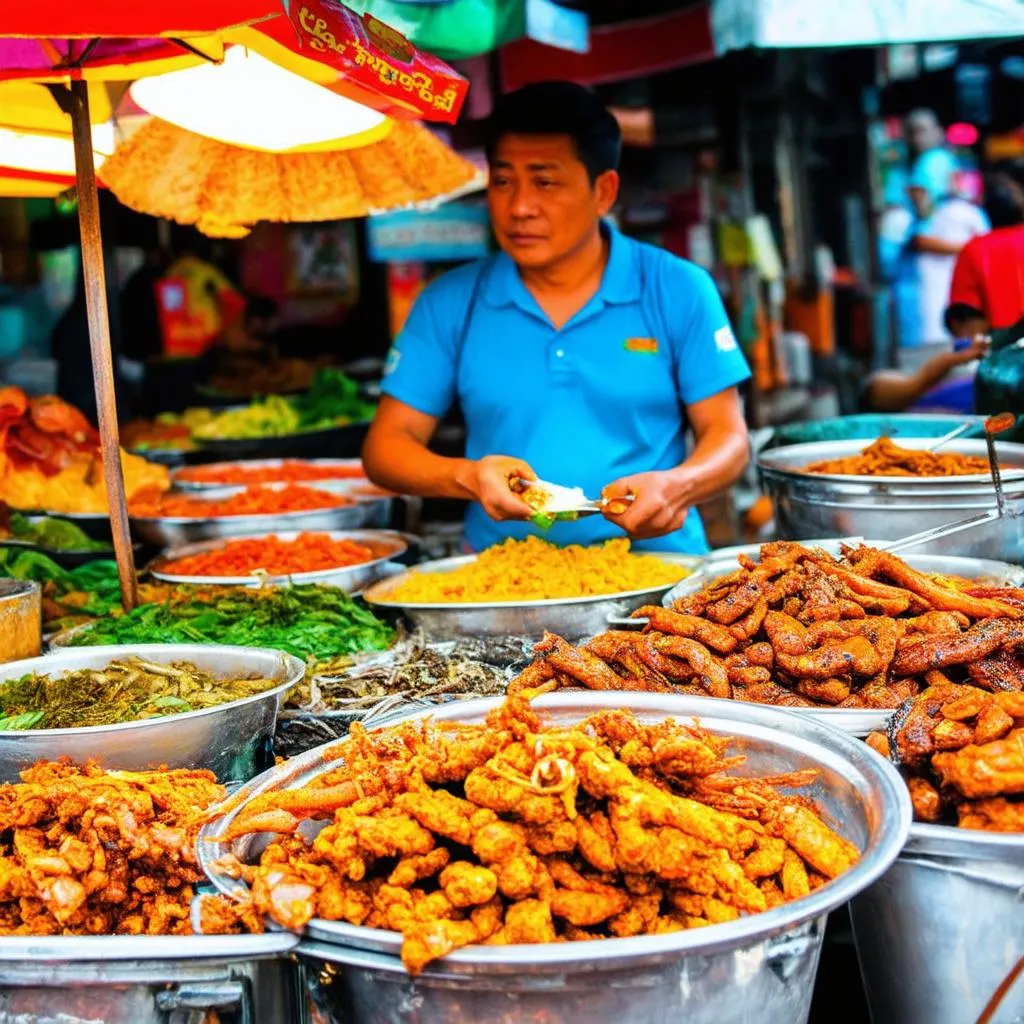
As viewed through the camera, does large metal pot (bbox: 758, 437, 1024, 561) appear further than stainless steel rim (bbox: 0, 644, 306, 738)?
Yes

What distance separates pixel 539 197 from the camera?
11.8 feet

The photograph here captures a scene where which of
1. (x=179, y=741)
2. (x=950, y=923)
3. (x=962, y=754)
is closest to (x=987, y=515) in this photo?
(x=962, y=754)

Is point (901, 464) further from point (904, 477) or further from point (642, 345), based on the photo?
point (642, 345)

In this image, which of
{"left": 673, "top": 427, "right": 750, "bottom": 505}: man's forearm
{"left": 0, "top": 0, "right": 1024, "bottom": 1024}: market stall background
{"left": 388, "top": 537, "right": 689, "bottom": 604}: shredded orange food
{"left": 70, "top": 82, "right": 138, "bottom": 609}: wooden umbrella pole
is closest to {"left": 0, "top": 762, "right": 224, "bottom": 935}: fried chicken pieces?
{"left": 0, "top": 0, "right": 1024, "bottom": 1024}: market stall background

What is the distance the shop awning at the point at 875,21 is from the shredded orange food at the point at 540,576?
195 cm

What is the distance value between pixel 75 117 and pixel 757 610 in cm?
211

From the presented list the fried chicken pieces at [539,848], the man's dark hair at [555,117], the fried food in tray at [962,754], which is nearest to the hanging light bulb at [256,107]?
the man's dark hair at [555,117]

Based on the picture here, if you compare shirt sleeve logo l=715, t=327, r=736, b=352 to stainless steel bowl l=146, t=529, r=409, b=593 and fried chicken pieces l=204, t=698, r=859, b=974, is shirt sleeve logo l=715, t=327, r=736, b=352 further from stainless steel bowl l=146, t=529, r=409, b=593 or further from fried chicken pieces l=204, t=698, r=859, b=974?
fried chicken pieces l=204, t=698, r=859, b=974

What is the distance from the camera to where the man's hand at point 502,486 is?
9.93 ft

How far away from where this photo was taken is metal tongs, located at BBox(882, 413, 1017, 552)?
2.83 meters

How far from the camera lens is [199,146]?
382cm

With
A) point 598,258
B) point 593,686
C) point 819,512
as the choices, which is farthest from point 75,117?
point 819,512

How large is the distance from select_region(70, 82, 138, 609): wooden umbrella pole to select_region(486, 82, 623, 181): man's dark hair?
1.26 meters

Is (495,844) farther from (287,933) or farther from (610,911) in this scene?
(287,933)
